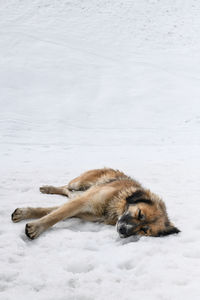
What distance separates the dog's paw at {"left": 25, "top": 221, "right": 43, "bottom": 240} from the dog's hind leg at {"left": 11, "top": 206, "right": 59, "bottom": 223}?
1.47 feet

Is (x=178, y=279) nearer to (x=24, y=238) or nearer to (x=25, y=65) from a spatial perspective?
(x=24, y=238)

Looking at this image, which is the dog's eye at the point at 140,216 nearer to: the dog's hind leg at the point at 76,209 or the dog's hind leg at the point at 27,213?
the dog's hind leg at the point at 76,209

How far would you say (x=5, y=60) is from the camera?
1780 cm

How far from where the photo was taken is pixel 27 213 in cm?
422

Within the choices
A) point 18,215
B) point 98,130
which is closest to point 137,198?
point 18,215

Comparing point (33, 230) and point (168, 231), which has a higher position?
point (33, 230)

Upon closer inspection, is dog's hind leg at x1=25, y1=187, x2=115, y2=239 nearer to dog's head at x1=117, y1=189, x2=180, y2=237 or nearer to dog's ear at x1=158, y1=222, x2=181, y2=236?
dog's head at x1=117, y1=189, x2=180, y2=237

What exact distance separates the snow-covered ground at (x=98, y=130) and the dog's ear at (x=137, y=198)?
465 millimetres

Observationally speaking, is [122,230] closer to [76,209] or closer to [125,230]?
[125,230]

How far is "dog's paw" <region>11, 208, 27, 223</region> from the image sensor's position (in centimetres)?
414

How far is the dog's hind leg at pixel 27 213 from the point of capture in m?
4.15

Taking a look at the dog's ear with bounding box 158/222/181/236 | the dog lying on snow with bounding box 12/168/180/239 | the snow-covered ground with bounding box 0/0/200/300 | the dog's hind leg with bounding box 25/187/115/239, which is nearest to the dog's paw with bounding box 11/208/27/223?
the dog lying on snow with bounding box 12/168/180/239

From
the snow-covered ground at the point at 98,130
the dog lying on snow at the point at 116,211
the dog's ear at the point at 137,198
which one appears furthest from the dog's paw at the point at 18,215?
the dog's ear at the point at 137,198

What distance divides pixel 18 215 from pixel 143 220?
155 cm
